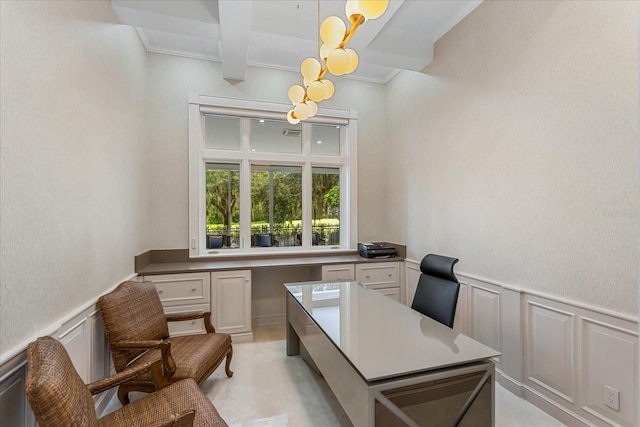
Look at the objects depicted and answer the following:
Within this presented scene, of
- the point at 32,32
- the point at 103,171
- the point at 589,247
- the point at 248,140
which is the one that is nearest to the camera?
the point at 32,32

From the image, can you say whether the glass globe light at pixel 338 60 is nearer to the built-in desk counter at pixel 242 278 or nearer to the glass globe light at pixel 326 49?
the glass globe light at pixel 326 49

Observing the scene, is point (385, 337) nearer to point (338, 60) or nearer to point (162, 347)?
point (162, 347)

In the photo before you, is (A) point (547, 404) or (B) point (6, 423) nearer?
(B) point (6, 423)

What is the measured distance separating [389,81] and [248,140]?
2149 millimetres

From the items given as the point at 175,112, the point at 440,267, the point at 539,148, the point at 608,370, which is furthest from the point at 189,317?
the point at 539,148

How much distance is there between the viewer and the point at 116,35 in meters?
2.52

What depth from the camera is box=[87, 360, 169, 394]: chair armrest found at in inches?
62.5

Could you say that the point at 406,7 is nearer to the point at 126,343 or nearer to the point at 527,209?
the point at 527,209

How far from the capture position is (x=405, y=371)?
1.31m

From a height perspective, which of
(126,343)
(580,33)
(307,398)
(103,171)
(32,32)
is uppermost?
(580,33)

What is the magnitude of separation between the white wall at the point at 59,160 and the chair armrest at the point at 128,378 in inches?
16.0

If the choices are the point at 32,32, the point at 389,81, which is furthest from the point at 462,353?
the point at 389,81

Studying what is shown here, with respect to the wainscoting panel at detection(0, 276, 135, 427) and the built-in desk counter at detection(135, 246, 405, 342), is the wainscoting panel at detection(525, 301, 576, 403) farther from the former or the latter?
the wainscoting panel at detection(0, 276, 135, 427)

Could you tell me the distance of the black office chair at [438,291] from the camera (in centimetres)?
210
